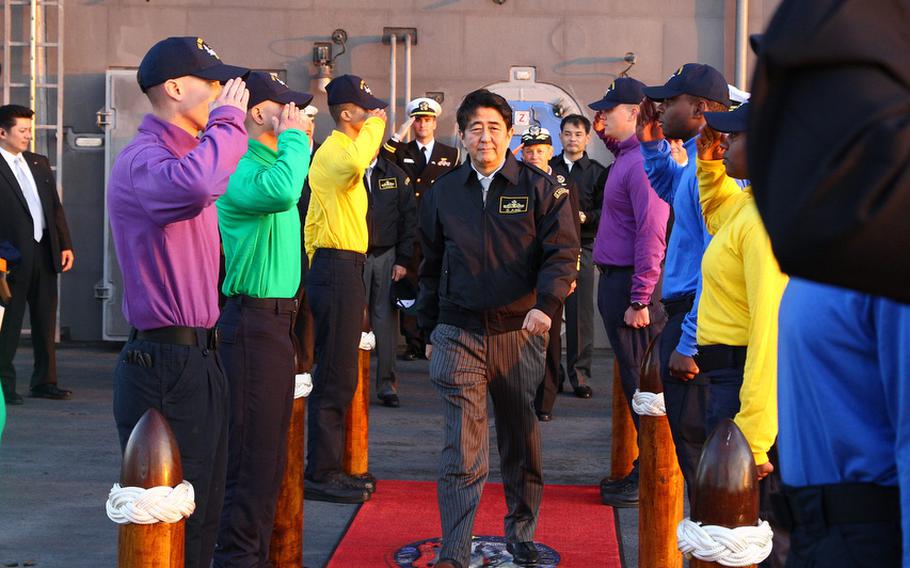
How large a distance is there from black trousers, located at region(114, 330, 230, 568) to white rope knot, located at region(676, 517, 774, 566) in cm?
166

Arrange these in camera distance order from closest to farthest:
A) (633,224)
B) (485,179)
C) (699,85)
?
(699,85) < (485,179) < (633,224)

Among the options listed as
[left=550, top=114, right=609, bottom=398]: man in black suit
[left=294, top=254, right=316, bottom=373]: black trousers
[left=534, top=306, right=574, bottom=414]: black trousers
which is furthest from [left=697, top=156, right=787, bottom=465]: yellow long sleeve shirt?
[left=550, top=114, right=609, bottom=398]: man in black suit

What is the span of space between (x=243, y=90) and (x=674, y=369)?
1.87m

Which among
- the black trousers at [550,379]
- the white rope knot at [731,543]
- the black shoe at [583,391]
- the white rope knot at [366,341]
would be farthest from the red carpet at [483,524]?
the black shoe at [583,391]

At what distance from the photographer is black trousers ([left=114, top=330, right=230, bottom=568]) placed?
11.6 ft

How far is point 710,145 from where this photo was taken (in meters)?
4.11

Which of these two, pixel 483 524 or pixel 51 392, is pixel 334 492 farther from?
pixel 51 392

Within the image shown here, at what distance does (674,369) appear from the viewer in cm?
426

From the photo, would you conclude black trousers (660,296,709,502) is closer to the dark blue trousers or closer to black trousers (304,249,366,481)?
the dark blue trousers

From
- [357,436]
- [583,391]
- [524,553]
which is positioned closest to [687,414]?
[524,553]

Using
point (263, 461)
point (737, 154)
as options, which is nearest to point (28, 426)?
point (263, 461)

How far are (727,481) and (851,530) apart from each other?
0.75m

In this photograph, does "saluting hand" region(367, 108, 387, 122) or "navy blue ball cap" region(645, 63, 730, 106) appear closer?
"navy blue ball cap" region(645, 63, 730, 106)

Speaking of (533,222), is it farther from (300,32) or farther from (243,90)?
(300,32)
